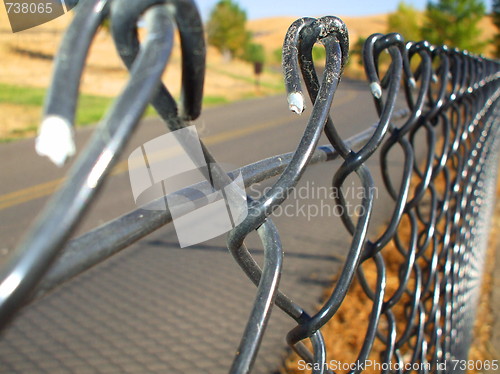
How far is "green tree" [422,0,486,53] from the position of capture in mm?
34047

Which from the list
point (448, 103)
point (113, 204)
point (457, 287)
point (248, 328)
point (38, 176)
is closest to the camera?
point (248, 328)

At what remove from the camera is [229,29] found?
40.4 metres

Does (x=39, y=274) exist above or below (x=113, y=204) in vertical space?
above

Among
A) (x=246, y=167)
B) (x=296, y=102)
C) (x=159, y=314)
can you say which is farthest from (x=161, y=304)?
(x=296, y=102)

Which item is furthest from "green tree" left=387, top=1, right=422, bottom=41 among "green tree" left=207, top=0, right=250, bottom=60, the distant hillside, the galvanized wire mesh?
the galvanized wire mesh

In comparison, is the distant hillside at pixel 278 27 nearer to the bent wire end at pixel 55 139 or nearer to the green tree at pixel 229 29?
the green tree at pixel 229 29

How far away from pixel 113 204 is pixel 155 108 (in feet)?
19.4

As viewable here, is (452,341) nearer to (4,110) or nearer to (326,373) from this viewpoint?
(326,373)

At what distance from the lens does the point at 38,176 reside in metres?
7.77

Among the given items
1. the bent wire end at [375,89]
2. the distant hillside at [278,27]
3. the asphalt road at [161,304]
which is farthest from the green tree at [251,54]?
the bent wire end at [375,89]

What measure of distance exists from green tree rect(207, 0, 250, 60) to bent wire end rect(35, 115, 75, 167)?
37892 mm

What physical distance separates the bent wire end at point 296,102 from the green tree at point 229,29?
37643mm

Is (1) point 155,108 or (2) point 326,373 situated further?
(2) point 326,373

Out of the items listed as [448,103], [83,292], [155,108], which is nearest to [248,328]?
[155,108]
